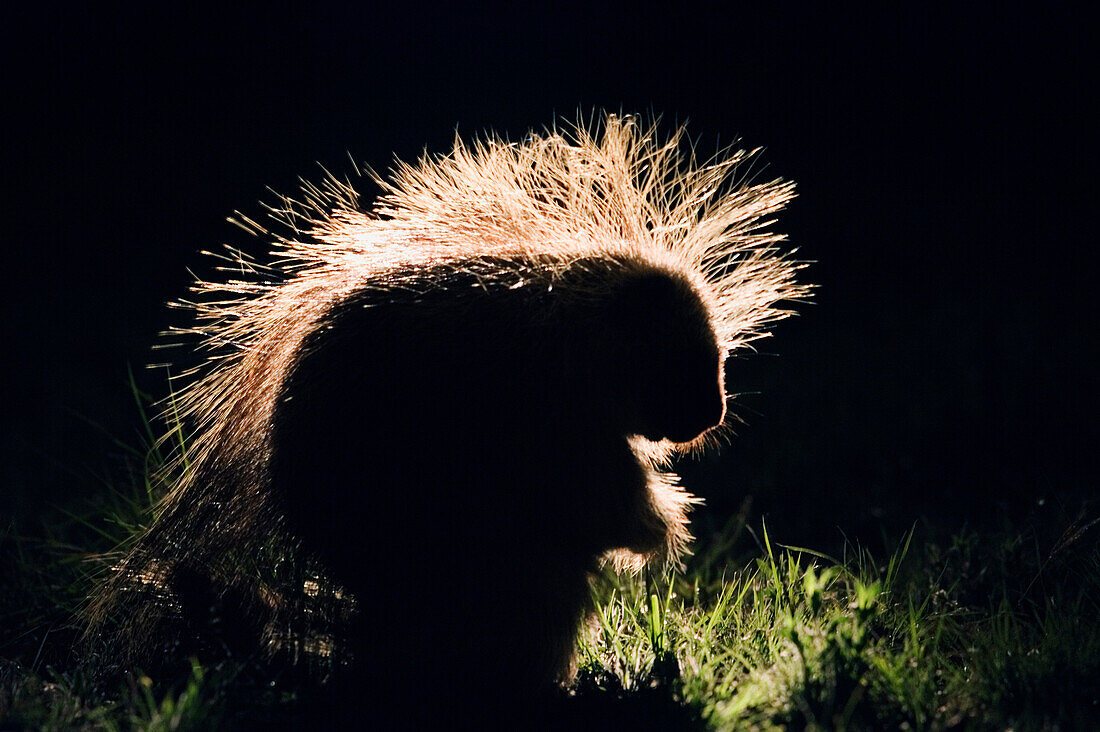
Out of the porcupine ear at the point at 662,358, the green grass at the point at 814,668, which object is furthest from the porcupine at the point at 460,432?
the green grass at the point at 814,668

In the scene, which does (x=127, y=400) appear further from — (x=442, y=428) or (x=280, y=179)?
(x=442, y=428)

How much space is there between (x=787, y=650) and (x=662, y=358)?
2.39ft

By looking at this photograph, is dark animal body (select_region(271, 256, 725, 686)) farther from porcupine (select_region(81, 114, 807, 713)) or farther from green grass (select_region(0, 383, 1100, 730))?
green grass (select_region(0, 383, 1100, 730))

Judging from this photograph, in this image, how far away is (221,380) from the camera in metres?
2.37

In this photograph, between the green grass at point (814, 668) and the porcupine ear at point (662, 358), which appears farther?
the porcupine ear at point (662, 358)

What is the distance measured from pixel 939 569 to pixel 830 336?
2.56 m

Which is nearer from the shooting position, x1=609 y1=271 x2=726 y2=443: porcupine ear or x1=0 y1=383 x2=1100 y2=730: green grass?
x1=0 y1=383 x2=1100 y2=730: green grass

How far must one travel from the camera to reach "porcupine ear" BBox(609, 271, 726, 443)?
2061mm

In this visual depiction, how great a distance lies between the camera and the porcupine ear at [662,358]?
6.76ft

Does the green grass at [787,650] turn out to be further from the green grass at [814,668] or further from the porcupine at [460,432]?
the porcupine at [460,432]

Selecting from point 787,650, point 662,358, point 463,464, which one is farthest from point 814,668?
point 463,464

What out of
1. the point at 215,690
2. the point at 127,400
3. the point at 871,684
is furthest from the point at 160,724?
the point at 127,400

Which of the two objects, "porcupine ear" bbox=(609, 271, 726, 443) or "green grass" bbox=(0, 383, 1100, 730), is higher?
"porcupine ear" bbox=(609, 271, 726, 443)

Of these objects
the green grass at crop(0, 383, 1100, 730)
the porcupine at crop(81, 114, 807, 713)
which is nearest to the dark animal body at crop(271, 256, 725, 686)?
the porcupine at crop(81, 114, 807, 713)
